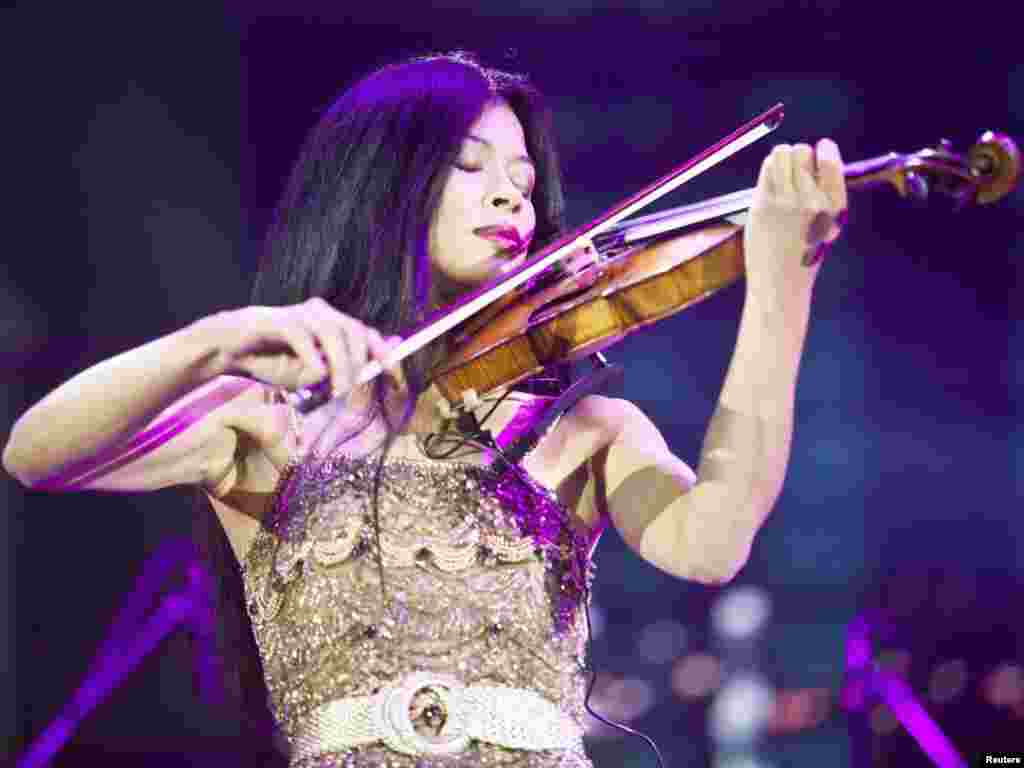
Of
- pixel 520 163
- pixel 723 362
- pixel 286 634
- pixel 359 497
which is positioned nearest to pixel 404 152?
pixel 520 163

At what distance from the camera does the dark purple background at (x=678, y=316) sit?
307cm

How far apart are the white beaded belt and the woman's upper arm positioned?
0.31 m

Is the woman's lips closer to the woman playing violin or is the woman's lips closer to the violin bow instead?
the woman playing violin

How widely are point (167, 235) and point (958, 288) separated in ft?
6.60

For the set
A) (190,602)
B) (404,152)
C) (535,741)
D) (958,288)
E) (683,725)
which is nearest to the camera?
(535,741)

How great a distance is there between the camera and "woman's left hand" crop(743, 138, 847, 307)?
1366 mm

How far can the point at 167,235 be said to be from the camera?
320 centimetres

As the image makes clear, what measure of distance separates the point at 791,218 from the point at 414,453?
0.55 meters

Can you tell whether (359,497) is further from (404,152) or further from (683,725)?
(683,725)

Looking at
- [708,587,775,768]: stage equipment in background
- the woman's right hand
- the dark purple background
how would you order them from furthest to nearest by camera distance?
[708,587,775,768]: stage equipment in background, the dark purple background, the woman's right hand

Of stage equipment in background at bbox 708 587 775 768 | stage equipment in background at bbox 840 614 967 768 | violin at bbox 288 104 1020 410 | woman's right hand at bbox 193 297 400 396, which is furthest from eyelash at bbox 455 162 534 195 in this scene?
stage equipment in background at bbox 708 587 775 768

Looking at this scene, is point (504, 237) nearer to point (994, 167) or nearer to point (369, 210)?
point (369, 210)

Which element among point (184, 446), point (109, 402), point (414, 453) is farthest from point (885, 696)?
point (109, 402)

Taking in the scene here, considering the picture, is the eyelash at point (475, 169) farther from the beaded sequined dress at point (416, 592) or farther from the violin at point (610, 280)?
the beaded sequined dress at point (416, 592)
